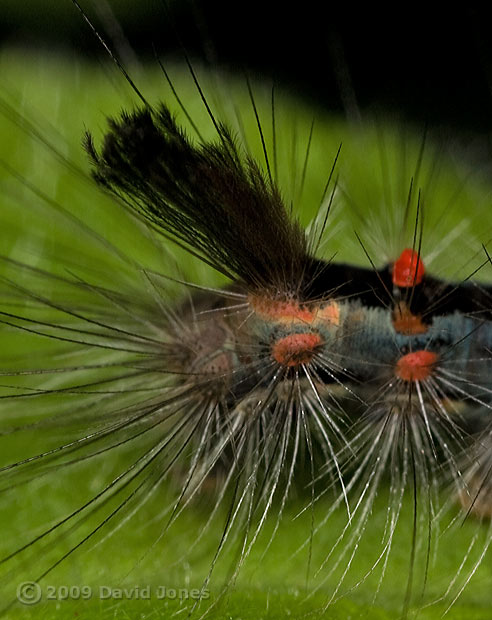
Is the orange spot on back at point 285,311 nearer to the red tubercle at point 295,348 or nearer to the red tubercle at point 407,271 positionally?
the red tubercle at point 295,348

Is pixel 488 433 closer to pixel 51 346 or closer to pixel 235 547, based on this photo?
pixel 235 547

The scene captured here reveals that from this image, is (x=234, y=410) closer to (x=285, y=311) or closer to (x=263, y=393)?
(x=263, y=393)

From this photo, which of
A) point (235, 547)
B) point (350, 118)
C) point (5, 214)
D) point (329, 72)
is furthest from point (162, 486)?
point (329, 72)

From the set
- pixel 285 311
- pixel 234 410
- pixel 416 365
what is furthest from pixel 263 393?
pixel 416 365

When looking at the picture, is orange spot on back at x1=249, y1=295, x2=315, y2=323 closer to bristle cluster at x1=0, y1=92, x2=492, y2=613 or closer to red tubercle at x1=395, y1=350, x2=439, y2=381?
bristle cluster at x1=0, y1=92, x2=492, y2=613

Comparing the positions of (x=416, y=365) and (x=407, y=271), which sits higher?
(x=407, y=271)

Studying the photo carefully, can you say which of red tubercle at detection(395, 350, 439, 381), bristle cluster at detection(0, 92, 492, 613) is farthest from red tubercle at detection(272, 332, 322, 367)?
red tubercle at detection(395, 350, 439, 381)

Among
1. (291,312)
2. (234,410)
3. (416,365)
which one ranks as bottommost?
(234,410)
